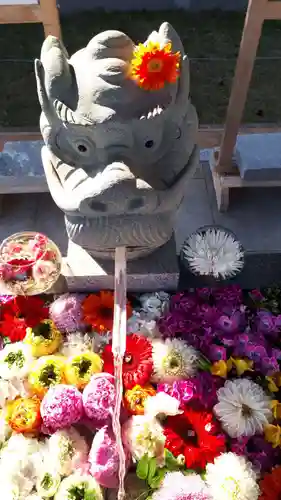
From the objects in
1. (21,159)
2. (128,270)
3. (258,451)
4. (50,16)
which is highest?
(50,16)

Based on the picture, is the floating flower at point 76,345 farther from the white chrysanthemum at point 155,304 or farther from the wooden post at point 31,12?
the wooden post at point 31,12

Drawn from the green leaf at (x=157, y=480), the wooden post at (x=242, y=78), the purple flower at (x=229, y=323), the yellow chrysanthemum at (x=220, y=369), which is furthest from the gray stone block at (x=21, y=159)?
the green leaf at (x=157, y=480)

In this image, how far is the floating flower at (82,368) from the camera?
1.83m

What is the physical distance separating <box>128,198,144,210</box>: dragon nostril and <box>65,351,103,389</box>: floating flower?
534 mm

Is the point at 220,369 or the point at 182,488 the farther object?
the point at 220,369

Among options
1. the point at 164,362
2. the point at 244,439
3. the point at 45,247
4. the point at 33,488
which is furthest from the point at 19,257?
the point at 244,439

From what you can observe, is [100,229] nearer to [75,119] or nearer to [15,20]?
[75,119]

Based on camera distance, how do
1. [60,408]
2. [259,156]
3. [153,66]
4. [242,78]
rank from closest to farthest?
[153,66] < [60,408] < [242,78] < [259,156]

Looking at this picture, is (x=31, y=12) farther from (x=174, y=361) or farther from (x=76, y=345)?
(x=174, y=361)

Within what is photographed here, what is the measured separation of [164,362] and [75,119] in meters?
0.82

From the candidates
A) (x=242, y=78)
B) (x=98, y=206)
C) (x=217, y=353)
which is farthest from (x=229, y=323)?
(x=242, y=78)

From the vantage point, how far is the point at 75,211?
5.57ft

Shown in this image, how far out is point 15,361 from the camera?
74.2 inches

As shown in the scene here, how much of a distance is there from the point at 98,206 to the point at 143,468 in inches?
29.9
